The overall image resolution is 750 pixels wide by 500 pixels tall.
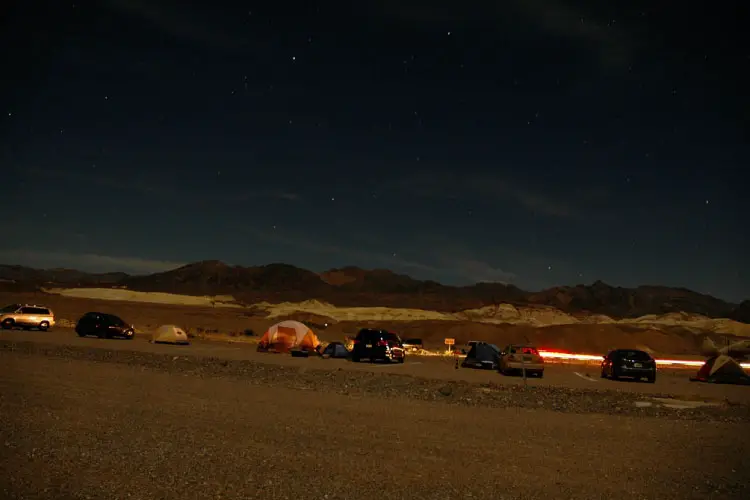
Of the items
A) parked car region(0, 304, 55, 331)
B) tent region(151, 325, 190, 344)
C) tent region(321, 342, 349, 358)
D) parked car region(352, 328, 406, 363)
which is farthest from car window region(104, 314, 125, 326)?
parked car region(352, 328, 406, 363)

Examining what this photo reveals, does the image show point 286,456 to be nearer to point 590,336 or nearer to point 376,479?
point 376,479

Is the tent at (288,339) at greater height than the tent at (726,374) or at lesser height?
lesser

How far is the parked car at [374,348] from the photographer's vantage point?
35344 mm

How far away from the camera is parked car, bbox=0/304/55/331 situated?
48.1 meters

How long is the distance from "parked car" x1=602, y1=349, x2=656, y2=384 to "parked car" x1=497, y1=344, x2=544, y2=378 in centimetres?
316

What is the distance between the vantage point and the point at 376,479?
8.95 m

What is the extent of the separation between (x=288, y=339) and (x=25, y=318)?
2180 centimetres

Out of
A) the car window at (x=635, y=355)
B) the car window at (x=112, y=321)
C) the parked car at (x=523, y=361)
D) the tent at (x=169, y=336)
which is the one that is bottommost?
the tent at (x=169, y=336)

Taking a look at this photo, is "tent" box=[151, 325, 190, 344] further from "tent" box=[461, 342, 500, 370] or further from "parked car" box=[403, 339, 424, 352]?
"tent" box=[461, 342, 500, 370]

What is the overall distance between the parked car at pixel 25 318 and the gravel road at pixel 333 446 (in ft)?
107

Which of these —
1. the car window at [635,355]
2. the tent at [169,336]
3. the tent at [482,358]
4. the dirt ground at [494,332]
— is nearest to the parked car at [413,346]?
the dirt ground at [494,332]

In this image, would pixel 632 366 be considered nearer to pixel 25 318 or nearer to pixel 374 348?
pixel 374 348

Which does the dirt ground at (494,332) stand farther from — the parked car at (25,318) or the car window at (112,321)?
the car window at (112,321)

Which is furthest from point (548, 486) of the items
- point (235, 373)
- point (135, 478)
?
point (235, 373)
